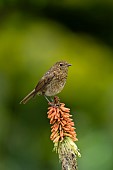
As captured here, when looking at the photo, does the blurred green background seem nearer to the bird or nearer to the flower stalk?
the bird

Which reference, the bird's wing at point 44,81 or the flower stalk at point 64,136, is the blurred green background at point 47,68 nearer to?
the bird's wing at point 44,81

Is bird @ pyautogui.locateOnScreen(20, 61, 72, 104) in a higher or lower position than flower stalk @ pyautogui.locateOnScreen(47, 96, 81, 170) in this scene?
higher

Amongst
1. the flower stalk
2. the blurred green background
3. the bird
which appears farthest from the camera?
the blurred green background

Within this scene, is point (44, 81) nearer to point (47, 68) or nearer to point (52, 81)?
point (52, 81)

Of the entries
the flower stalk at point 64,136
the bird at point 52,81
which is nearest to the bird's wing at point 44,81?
the bird at point 52,81

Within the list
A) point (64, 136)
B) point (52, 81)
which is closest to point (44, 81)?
point (52, 81)

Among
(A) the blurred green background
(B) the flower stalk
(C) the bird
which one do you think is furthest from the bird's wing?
(A) the blurred green background

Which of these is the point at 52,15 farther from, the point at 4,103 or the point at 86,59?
the point at 4,103
